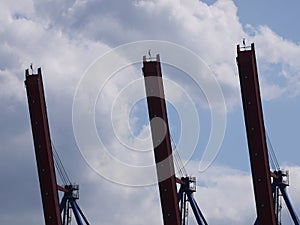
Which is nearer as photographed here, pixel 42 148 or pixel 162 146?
pixel 162 146

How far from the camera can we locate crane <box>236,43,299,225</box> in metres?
51.8

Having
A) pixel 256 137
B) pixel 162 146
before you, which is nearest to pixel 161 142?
pixel 162 146

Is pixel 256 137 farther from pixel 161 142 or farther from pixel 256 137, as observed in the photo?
pixel 161 142

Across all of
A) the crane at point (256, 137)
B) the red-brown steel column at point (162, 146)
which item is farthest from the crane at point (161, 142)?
the crane at point (256, 137)

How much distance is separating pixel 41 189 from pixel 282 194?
16265mm

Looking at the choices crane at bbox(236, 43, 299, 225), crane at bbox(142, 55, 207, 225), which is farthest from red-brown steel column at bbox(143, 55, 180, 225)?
crane at bbox(236, 43, 299, 225)

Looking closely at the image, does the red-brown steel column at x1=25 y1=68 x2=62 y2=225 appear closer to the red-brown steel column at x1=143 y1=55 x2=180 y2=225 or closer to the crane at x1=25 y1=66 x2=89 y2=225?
the crane at x1=25 y1=66 x2=89 y2=225

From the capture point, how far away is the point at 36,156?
56844mm

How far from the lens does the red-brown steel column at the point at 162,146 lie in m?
55.4

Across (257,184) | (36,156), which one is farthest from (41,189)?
(257,184)

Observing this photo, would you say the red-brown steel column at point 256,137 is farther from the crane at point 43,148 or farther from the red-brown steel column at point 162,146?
the crane at point 43,148

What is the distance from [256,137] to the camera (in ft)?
171

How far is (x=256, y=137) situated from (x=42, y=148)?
1428 cm

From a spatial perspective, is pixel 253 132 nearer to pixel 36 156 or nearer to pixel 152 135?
pixel 152 135
